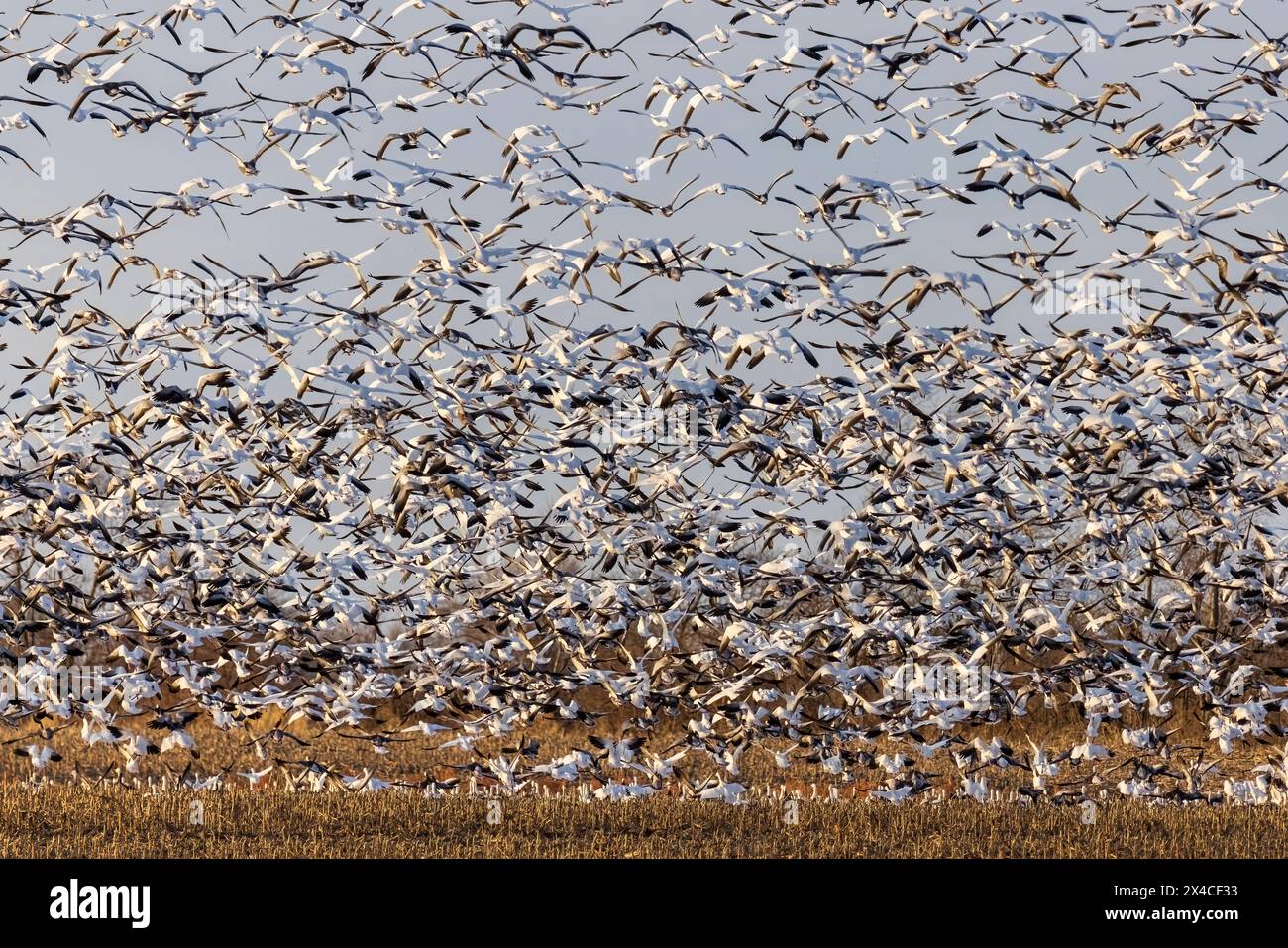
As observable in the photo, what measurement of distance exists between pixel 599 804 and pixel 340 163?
21.4ft

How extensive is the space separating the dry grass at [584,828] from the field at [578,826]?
0.7 inches

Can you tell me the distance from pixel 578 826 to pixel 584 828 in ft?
0.27

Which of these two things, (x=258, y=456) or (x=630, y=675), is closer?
(x=258, y=456)

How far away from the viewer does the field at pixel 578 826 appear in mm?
11719

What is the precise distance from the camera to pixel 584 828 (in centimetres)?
1255

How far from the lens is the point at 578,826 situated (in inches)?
497

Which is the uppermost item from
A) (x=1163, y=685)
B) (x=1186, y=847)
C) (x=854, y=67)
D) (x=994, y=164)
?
(x=854, y=67)

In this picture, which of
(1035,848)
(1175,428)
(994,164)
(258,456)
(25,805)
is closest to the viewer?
(1035,848)

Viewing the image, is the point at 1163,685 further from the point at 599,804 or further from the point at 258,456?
the point at 258,456

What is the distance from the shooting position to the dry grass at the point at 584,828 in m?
11.7

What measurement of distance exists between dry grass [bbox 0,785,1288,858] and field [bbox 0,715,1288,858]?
0.02m

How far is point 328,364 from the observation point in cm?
1425

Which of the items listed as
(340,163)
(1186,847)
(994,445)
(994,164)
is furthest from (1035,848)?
(340,163)

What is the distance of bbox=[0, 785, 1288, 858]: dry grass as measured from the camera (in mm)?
11695
